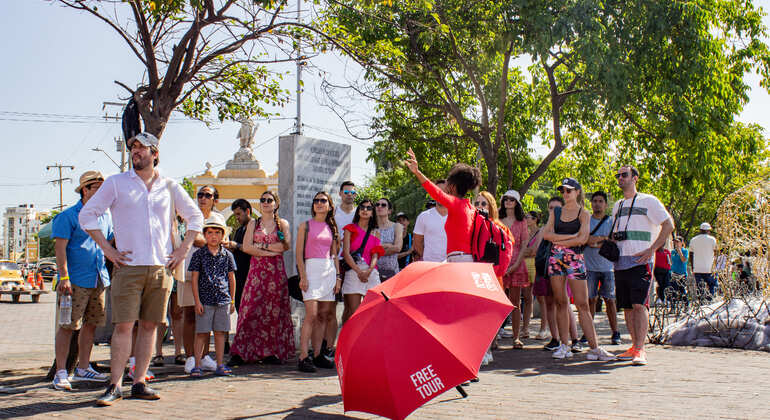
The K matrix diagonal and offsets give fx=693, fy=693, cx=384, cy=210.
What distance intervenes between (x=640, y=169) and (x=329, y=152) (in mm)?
10215

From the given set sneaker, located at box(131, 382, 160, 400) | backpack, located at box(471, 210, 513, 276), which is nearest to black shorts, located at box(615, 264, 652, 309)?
backpack, located at box(471, 210, 513, 276)

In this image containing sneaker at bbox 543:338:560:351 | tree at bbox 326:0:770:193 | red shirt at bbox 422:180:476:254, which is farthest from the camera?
tree at bbox 326:0:770:193

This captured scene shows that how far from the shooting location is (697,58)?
12.2m

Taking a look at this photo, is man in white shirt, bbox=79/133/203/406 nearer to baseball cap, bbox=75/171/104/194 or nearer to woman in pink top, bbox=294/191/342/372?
baseball cap, bbox=75/171/104/194

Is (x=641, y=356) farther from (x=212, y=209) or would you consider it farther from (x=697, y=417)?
(x=212, y=209)

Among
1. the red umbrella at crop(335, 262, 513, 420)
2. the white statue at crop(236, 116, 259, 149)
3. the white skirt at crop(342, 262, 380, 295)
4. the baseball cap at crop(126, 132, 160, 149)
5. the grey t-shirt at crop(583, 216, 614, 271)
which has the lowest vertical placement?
the red umbrella at crop(335, 262, 513, 420)

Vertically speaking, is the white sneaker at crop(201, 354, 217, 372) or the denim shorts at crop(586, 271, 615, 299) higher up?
the denim shorts at crop(586, 271, 615, 299)

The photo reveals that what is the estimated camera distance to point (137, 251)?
548cm

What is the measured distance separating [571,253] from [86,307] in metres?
4.95

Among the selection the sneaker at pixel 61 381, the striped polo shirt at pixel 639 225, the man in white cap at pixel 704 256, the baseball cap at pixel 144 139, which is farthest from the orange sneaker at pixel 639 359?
the man in white cap at pixel 704 256

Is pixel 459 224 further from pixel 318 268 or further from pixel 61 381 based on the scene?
pixel 61 381

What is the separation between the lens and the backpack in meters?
6.64

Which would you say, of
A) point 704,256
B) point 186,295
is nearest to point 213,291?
point 186,295

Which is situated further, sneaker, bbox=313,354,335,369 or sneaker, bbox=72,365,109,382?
sneaker, bbox=313,354,335,369
